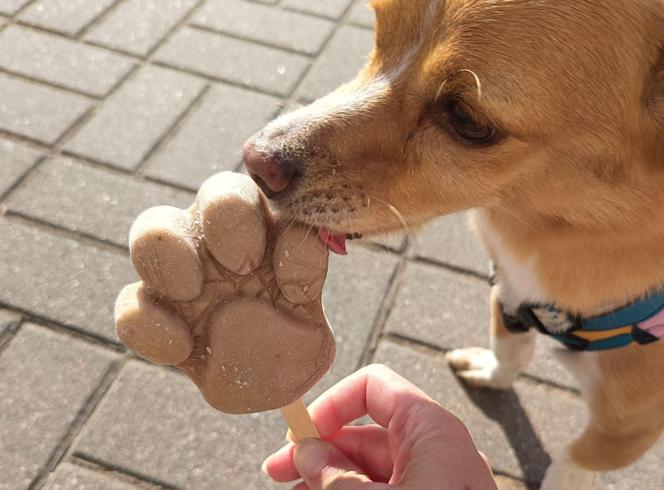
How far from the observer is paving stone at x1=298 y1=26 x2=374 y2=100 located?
3566mm

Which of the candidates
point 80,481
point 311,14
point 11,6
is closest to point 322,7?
point 311,14

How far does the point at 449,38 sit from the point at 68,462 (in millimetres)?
1824

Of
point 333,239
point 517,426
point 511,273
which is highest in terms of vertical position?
point 333,239

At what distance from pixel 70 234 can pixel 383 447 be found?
5.75 ft

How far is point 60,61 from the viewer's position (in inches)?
140

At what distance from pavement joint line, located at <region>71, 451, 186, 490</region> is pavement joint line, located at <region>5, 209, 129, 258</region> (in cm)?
88

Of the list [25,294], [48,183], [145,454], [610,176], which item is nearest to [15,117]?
[48,183]

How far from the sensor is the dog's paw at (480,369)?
2479 millimetres

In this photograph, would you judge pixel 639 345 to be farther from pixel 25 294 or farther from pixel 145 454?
pixel 25 294

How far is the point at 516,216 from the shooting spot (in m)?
1.79

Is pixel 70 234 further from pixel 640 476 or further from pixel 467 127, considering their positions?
pixel 640 476

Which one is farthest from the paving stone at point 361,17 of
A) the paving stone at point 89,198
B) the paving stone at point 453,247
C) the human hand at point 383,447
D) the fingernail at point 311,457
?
the fingernail at point 311,457

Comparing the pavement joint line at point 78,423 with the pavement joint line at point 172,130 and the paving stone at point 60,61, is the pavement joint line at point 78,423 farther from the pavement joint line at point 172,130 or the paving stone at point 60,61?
the paving stone at point 60,61

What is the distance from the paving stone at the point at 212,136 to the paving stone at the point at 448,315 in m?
1.07
